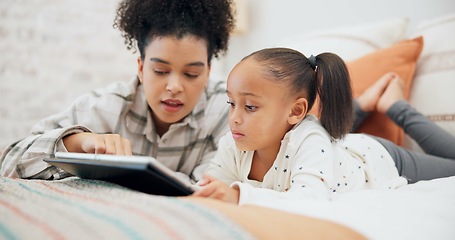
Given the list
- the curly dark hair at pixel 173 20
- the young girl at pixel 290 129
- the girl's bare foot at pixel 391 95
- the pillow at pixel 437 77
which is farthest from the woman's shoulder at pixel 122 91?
the pillow at pixel 437 77

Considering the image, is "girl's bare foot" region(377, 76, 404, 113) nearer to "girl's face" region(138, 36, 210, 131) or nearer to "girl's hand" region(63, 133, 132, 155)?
"girl's face" region(138, 36, 210, 131)

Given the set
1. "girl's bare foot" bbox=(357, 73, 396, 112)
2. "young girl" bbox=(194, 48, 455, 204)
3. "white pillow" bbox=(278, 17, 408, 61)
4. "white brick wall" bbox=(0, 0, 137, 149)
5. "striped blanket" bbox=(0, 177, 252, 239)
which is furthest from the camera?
"white brick wall" bbox=(0, 0, 137, 149)

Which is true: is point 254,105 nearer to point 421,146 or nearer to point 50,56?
point 421,146

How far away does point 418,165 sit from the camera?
3.70 feet

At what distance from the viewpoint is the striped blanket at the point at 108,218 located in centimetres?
44

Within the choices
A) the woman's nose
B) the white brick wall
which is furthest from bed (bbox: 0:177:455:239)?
the white brick wall

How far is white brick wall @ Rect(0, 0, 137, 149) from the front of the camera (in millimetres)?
2025

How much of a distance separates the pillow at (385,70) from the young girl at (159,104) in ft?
1.50

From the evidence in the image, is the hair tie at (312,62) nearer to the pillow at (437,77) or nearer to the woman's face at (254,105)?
the woman's face at (254,105)

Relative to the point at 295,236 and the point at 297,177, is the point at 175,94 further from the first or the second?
the point at 295,236

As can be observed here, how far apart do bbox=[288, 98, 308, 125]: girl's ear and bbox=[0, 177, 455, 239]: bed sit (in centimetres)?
20

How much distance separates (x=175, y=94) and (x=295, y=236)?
0.64 m

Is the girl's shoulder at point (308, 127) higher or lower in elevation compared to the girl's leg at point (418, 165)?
higher

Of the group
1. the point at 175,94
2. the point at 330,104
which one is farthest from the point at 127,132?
the point at 330,104
